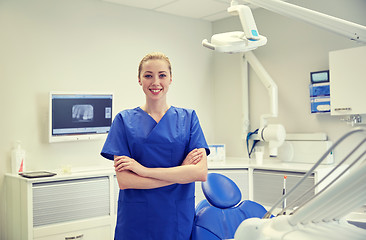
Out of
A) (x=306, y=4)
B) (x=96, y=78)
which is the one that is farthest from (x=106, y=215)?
(x=306, y=4)

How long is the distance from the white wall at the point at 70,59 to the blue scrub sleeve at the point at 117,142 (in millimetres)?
1830

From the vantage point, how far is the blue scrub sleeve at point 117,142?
172 cm

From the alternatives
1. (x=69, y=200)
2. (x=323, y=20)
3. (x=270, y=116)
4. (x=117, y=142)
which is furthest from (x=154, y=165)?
(x=270, y=116)

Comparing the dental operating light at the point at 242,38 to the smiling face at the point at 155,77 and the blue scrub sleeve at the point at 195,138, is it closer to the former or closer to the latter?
the smiling face at the point at 155,77

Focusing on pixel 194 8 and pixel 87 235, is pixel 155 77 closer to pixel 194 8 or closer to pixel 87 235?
pixel 87 235

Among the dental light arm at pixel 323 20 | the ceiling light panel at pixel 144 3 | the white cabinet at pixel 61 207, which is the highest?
the ceiling light panel at pixel 144 3

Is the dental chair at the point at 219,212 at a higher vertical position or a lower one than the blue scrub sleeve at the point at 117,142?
lower

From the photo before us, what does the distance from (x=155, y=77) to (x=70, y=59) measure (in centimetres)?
209

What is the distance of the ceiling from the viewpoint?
12.8 ft

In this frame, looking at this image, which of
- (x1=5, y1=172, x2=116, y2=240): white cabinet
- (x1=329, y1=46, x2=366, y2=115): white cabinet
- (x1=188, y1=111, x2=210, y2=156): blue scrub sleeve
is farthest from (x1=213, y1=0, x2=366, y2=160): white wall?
(x1=188, y1=111, x2=210, y2=156): blue scrub sleeve

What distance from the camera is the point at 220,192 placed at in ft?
5.56

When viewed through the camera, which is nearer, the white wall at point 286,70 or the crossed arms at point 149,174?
the crossed arms at point 149,174

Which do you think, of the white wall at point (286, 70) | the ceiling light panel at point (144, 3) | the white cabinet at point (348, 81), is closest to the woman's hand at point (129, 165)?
the white cabinet at point (348, 81)

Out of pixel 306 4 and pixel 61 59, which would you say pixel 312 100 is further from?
pixel 61 59
